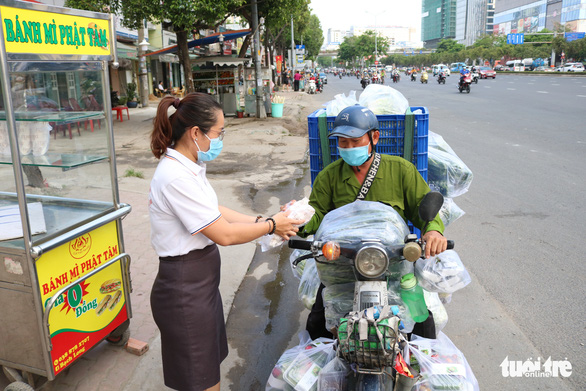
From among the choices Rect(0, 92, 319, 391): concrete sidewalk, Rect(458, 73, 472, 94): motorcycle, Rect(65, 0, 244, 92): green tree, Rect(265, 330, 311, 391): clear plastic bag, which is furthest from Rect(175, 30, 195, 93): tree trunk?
Rect(458, 73, 472, 94): motorcycle

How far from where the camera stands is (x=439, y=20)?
7259 inches

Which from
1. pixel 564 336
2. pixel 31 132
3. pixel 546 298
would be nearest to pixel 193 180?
pixel 31 132

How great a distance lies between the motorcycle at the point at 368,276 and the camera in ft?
5.88

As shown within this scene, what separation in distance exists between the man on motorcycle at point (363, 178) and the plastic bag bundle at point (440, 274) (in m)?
0.15

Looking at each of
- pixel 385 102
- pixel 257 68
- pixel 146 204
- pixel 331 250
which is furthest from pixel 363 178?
pixel 257 68

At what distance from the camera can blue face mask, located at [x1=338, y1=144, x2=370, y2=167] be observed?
2.57m

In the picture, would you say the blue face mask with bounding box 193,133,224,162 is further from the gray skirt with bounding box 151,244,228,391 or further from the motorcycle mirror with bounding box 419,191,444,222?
the motorcycle mirror with bounding box 419,191,444,222

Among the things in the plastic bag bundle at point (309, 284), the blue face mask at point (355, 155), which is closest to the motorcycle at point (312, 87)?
the plastic bag bundle at point (309, 284)

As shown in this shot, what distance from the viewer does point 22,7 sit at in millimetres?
2256

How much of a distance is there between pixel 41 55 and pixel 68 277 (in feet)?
3.84

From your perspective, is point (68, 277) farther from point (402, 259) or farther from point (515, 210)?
point (515, 210)

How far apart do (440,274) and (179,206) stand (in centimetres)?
124

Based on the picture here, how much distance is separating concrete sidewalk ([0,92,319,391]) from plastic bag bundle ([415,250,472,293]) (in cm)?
147

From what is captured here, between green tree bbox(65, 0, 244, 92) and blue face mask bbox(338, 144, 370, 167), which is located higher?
green tree bbox(65, 0, 244, 92)
